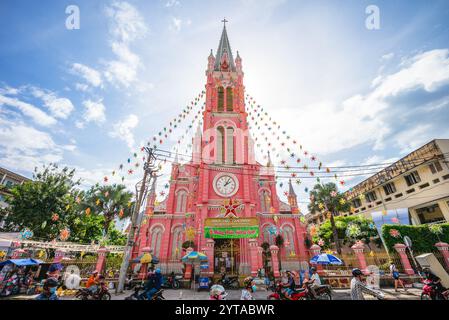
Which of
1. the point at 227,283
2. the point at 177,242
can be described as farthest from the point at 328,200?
the point at 177,242

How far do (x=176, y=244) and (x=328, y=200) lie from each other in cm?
1986

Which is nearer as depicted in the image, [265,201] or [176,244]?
[176,244]

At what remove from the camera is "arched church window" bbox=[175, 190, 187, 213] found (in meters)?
23.2

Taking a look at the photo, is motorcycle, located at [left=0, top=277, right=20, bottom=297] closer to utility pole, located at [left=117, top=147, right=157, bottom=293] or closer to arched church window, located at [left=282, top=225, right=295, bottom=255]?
utility pole, located at [left=117, top=147, right=157, bottom=293]

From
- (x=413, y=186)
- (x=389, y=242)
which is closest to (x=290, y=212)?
(x=389, y=242)

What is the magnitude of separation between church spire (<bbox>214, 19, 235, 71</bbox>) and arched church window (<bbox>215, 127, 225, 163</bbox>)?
1083 centimetres

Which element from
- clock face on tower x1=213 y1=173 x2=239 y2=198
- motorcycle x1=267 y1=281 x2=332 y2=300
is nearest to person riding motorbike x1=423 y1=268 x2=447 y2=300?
motorcycle x1=267 y1=281 x2=332 y2=300

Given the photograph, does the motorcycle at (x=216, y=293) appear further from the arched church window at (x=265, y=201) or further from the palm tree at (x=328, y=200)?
the palm tree at (x=328, y=200)

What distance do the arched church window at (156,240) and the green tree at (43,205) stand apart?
10027 mm

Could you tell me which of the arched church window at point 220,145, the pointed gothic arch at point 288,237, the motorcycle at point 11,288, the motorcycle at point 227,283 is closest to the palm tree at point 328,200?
the pointed gothic arch at point 288,237

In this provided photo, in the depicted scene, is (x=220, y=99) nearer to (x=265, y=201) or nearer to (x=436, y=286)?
(x=265, y=201)

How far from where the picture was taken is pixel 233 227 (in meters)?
16.8

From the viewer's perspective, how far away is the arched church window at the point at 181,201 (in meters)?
23.2
